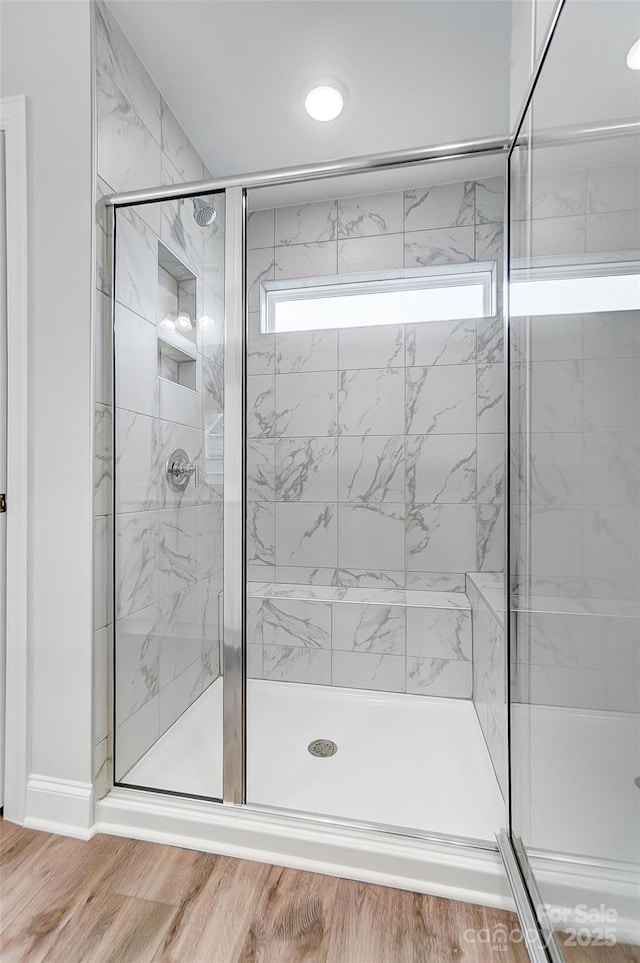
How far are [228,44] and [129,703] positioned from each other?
2.27 meters

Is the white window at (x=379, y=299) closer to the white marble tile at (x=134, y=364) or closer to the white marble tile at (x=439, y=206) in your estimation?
the white marble tile at (x=439, y=206)

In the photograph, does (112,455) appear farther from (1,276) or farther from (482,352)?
(482,352)

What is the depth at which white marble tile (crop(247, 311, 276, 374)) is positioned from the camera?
2717mm

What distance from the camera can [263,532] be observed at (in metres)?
2.73

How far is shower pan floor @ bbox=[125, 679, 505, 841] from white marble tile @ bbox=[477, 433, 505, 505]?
0.98m

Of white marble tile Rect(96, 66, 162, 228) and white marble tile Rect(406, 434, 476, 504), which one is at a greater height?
white marble tile Rect(96, 66, 162, 228)

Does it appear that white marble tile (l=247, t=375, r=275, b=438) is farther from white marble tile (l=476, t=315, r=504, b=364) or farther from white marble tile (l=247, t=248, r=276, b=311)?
white marble tile (l=476, t=315, r=504, b=364)

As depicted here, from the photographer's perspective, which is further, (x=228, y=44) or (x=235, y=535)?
(x=228, y=44)

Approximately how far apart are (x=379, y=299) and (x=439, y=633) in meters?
1.76

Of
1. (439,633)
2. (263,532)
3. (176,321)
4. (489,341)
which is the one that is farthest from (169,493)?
(489,341)

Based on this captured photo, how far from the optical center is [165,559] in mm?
1572

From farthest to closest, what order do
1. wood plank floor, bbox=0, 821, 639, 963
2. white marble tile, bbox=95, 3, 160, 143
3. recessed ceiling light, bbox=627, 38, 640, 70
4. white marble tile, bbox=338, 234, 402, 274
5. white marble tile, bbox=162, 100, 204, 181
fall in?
white marble tile, bbox=338, 234, 402, 274 < white marble tile, bbox=162, 100, 204, 181 < white marble tile, bbox=95, 3, 160, 143 < wood plank floor, bbox=0, 821, 639, 963 < recessed ceiling light, bbox=627, 38, 640, 70

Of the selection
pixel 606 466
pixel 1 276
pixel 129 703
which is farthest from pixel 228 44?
pixel 129 703

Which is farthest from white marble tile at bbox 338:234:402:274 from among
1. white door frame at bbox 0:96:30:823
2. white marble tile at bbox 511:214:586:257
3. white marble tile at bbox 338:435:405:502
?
white door frame at bbox 0:96:30:823
